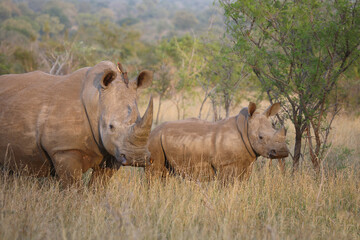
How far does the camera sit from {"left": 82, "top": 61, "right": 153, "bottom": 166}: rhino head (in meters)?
4.69

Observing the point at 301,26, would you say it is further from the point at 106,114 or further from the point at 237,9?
the point at 106,114

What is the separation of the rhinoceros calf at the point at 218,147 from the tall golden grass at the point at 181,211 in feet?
0.77

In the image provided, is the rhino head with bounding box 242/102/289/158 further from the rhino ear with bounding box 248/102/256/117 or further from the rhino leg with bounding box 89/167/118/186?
the rhino leg with bounding box 89/167/118/186

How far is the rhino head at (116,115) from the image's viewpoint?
4688 mm

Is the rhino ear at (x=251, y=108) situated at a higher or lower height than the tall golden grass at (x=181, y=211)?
higher

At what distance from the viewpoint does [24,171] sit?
5207 millimetres

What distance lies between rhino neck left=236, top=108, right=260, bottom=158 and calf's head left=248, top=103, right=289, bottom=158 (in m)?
0.05

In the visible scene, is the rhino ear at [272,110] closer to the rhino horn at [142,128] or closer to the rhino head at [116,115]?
the rhino head at [116,115]

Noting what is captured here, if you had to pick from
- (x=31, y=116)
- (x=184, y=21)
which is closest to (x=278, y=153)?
(x=31, y=116)

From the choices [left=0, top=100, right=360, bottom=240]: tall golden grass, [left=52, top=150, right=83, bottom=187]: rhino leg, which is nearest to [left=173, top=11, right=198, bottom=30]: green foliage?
[left=0, top=100, right=360, bottom=240]: tall golden grass

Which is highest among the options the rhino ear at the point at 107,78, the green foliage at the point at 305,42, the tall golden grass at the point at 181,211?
the green foliage at the point at 305,42

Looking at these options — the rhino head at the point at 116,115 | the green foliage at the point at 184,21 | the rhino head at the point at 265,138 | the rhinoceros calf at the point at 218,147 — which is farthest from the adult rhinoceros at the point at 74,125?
the green foliage at the point at 184,21

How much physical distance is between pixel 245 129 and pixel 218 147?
48 cm

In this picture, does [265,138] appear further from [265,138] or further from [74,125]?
[74,125]
